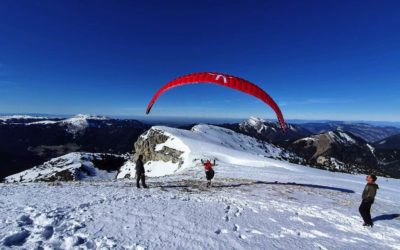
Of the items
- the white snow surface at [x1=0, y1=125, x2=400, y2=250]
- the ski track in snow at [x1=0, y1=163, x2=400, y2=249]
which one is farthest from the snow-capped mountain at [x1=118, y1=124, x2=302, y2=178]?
the ski track in snow at [x1=0, y1=163, x2=400, y2=249]

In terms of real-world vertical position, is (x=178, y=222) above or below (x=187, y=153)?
above

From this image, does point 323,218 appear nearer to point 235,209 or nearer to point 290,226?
point 290,226

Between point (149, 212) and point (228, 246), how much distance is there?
4595 mm

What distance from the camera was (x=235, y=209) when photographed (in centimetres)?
1445

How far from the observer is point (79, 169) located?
420ft

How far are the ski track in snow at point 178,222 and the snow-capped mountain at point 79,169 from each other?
10937 centimetres

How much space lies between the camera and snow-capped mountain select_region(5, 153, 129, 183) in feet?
398

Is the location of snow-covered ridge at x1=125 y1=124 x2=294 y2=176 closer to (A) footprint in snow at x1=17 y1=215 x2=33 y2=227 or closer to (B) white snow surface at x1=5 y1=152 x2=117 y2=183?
(A) footprint in snow at x1=17 y1=215 x2=33 y2=227

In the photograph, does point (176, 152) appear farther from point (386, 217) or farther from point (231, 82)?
point (386, 217)

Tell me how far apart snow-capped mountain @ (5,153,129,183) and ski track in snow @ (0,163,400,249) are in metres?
109

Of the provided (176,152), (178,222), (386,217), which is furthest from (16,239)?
(176,152)

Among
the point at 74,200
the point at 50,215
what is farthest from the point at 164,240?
the point at 74,200

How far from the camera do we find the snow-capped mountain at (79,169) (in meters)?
121

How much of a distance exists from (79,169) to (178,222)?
129 meters
